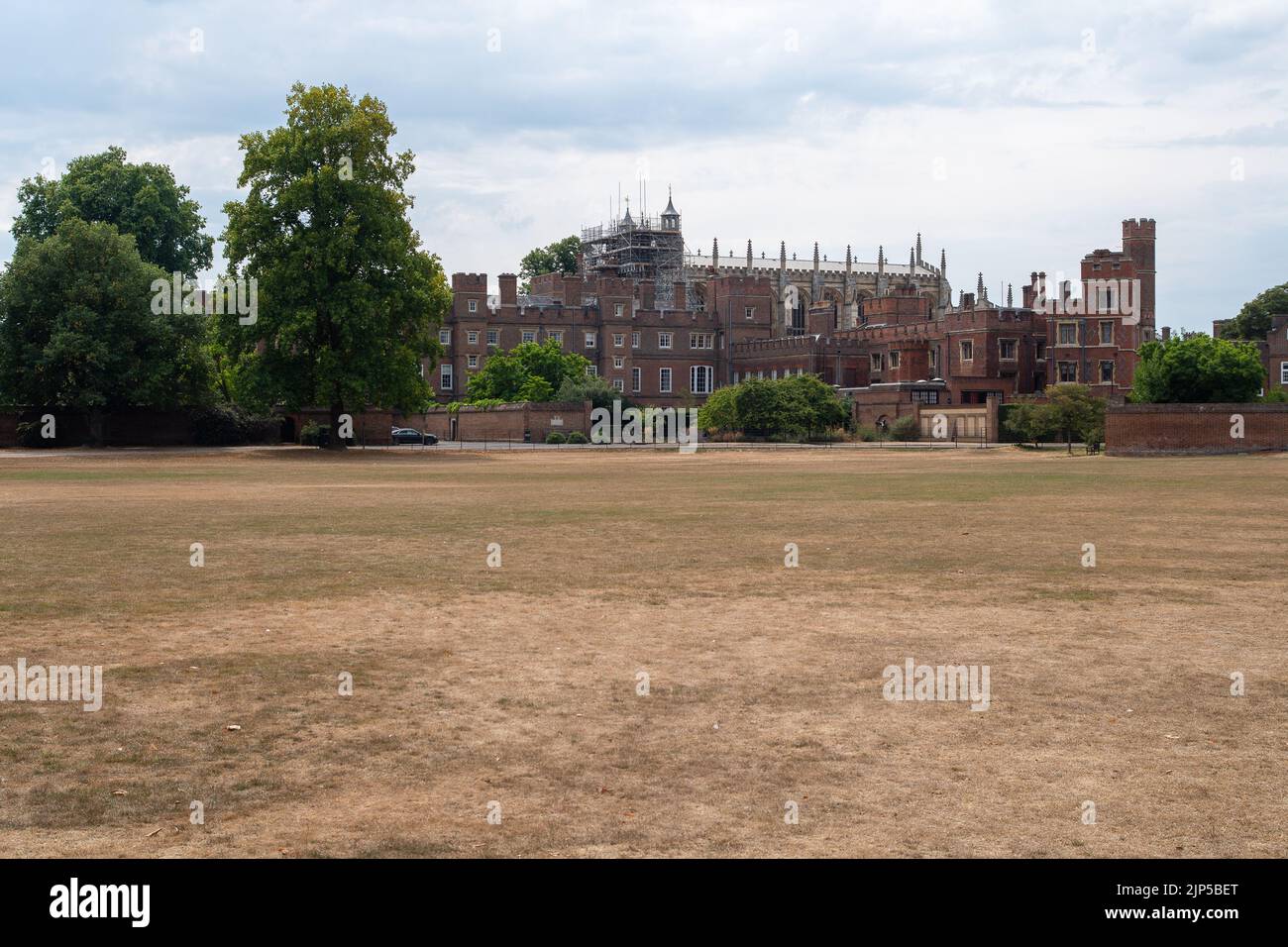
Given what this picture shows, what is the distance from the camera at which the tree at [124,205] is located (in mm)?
78000

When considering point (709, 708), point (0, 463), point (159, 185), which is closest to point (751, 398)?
point (159, 185)

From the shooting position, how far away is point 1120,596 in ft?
51.6

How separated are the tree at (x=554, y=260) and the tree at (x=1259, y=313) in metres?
69.4

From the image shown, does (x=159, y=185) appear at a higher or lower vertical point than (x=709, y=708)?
higher

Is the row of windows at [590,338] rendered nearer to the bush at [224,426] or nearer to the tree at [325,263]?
the bush at [224,426]

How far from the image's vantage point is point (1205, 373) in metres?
76.1

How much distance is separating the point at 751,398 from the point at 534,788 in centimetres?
8386

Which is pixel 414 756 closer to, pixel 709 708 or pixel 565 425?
pixel 709 708
